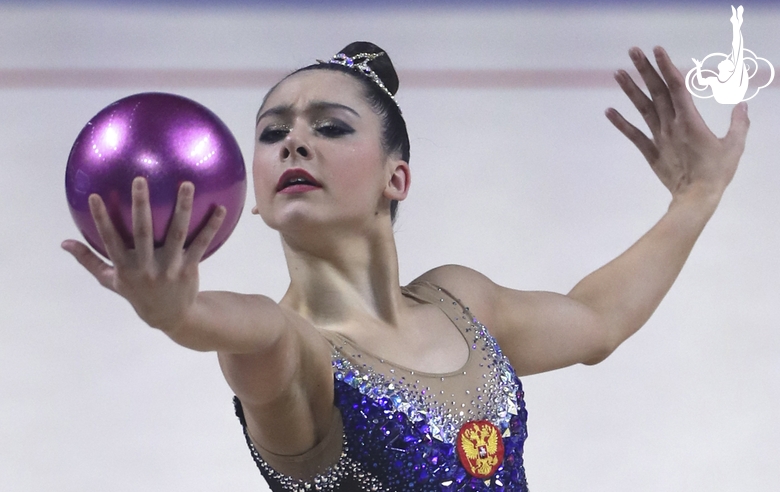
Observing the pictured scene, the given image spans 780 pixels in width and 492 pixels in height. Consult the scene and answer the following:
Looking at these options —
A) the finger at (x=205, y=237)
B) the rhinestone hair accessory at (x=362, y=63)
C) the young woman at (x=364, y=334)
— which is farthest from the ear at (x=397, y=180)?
the finger at (x=205, y=237)

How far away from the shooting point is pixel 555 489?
8.75 feet

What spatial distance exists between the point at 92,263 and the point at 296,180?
1.65 ft

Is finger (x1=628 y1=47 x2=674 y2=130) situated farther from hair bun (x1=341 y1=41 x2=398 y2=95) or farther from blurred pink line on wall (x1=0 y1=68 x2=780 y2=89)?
blurred pink line on wall (x1=0 y1=68 x2=780 y2=89)

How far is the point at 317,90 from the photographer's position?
5.32 feet

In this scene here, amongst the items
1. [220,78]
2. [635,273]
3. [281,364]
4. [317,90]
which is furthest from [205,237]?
[220,78]

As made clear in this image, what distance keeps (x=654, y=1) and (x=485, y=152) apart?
0.75 meters

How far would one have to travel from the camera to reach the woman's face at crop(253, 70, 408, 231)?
1.54 m

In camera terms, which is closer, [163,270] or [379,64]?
[163,270]

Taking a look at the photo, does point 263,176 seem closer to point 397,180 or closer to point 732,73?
point 397,180

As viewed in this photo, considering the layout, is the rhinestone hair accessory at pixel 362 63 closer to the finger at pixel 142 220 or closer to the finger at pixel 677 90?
the finger at pixel 677 90

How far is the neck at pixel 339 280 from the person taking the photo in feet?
5.26

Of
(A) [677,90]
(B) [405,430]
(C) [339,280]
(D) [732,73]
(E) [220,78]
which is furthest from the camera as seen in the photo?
(D) [732,73]

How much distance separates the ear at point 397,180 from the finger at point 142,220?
0.67 metres

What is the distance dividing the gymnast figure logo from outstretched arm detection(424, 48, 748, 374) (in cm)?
124
